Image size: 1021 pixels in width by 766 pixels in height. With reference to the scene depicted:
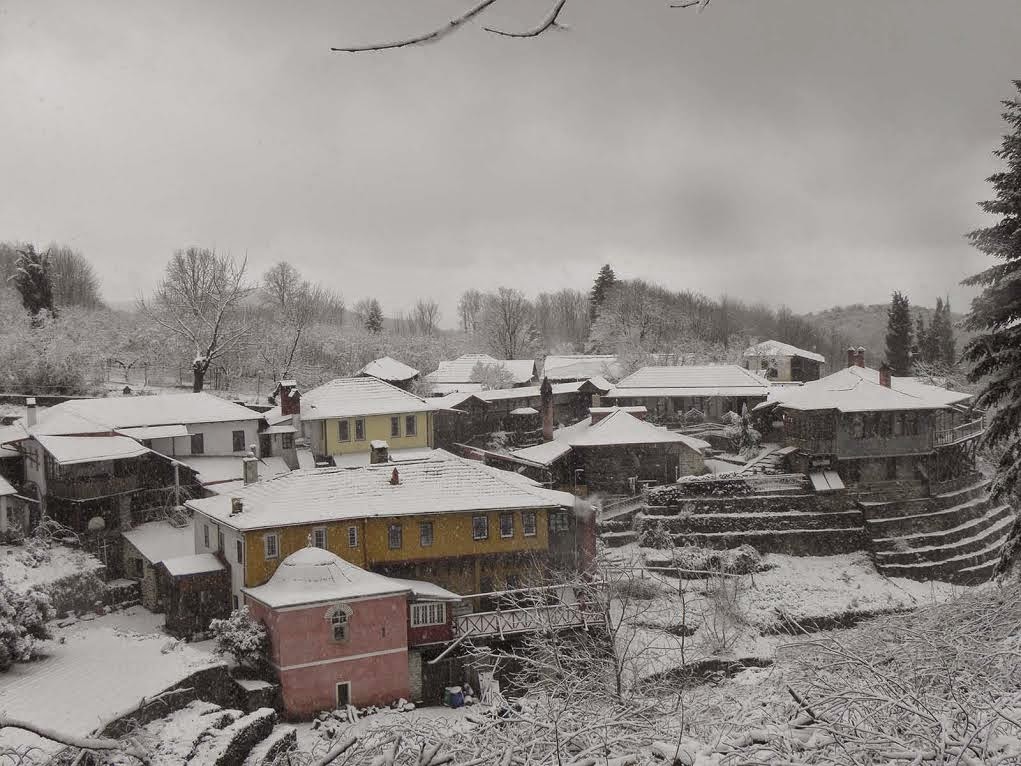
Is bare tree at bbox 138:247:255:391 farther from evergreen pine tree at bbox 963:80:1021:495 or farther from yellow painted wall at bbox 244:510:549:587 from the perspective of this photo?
evergreen pine tree at bbox 963:80:1021:495

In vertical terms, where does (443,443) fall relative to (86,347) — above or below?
below

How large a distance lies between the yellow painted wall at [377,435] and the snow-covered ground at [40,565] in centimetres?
1219

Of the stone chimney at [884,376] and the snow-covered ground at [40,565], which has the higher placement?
the stone chimney at [884,376]

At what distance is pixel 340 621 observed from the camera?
72.3 ft

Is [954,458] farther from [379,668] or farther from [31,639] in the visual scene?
[31,639]

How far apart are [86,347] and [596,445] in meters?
36.1

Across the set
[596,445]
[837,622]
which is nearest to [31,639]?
[596,445]

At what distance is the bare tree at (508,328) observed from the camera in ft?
243

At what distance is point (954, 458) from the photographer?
38.4 m

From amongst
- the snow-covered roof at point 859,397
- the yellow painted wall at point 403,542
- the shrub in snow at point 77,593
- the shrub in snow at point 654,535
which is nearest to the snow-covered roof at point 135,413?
the shrub in snow at point 77,593

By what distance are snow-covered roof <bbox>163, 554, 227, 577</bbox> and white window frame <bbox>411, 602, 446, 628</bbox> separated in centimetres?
646

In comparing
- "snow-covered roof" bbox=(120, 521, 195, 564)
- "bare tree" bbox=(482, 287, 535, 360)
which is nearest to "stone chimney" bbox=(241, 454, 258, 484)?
"snow-covered roof" bbox=(120, 521, 195, 564)

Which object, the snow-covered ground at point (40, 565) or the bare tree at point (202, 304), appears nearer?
the snow-covered ground at point (40, 565)

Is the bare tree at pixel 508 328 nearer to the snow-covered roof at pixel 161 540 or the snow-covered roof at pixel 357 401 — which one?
the snow-covered roof at pixel 357 401
